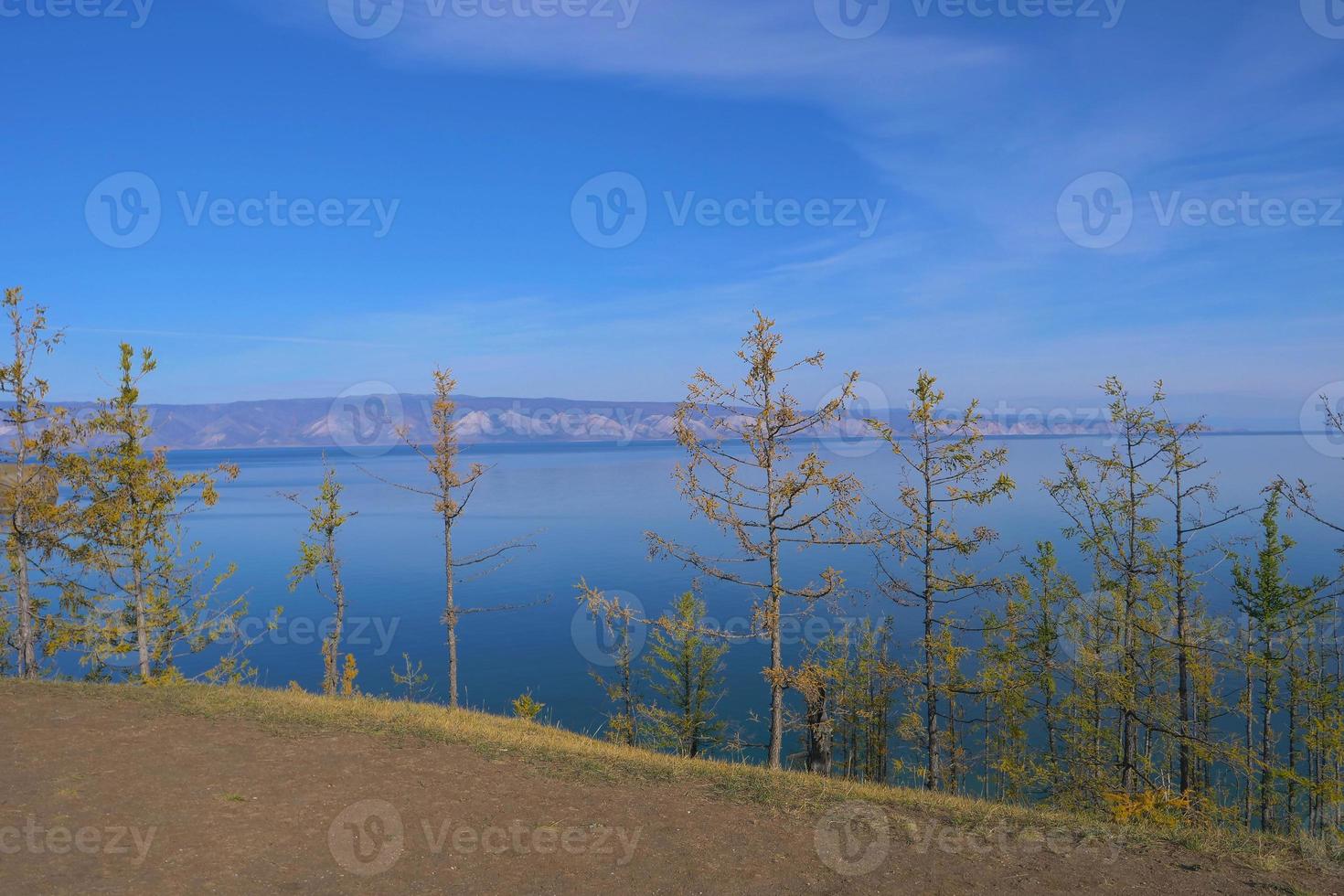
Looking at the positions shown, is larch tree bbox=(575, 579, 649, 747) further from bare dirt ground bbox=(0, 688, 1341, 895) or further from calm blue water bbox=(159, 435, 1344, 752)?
bare dirt ground bbox=(0, 688, 1341, 895)

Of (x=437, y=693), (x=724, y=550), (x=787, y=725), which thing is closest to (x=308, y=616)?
(x=437, y=693)

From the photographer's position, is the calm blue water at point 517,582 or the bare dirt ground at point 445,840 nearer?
the bare dirt ground at point 445,840

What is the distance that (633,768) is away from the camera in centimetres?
1403

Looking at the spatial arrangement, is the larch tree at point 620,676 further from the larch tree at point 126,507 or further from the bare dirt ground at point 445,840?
the larch tree at point 126,507

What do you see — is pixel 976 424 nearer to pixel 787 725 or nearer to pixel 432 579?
pixel 787 725

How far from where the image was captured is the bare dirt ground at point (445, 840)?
29.8 ft

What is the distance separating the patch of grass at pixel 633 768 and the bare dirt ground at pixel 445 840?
48 cm

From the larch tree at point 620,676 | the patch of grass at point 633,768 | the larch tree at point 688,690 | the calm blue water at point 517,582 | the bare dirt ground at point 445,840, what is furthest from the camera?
the calm blue water at point 517,582

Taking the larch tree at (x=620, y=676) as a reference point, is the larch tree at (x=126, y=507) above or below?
above

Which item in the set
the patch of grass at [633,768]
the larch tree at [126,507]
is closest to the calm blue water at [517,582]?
the larch tree at [126,507]

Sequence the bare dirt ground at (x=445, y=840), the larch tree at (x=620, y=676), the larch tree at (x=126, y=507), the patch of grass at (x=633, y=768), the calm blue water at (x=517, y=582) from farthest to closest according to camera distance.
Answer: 1. the calm blue water at (x=517, y=582)
2. the larch tree at (x=126, y=507)
3. the larch tree at (x=620, y=676)
4. the patch of grass at (x=633, y=768)
5. the bare dirt ground at (x=445, y=840)

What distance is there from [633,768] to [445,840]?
14.7 ft

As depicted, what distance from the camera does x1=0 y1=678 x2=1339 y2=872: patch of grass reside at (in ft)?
36.6

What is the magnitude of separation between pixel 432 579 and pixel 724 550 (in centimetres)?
3182
